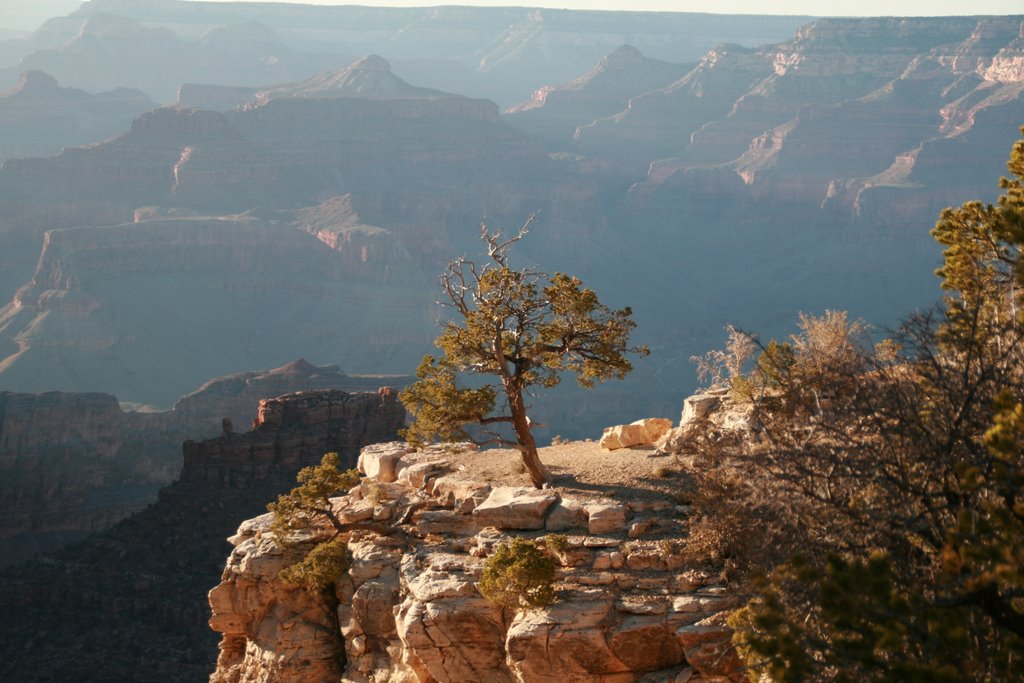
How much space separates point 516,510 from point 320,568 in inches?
187

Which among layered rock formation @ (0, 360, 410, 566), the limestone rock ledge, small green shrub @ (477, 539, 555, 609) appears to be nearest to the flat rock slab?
the limestone rock ledge

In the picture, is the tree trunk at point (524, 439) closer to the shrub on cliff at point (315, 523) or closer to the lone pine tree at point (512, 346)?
the lone pine tree at point (512, 346)

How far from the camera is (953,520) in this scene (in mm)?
18281

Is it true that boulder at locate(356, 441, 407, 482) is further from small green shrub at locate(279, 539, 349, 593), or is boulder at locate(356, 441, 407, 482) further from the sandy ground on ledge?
small green shrub at locate(279, 539, 349, 593)

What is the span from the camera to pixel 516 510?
29.5 m

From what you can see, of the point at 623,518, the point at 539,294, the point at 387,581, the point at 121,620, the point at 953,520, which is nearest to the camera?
the point at 953,520

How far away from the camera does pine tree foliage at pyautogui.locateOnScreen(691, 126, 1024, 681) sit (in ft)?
51.2

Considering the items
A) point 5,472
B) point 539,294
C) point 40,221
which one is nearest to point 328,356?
point 40,221

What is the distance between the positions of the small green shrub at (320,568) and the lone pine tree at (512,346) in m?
3.40

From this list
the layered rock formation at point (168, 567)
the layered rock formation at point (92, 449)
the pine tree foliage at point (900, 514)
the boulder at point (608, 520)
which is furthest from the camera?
the layered rock formation at point (92, 449)

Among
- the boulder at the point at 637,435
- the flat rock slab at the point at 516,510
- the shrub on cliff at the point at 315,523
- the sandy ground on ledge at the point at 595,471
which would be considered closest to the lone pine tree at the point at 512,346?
the sandy ground on ledge at the point at 595,471

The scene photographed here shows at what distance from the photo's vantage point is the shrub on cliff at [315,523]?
3072cm

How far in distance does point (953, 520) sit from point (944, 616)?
2989 mm

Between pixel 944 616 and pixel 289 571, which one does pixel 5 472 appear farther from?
pixel 944 616
